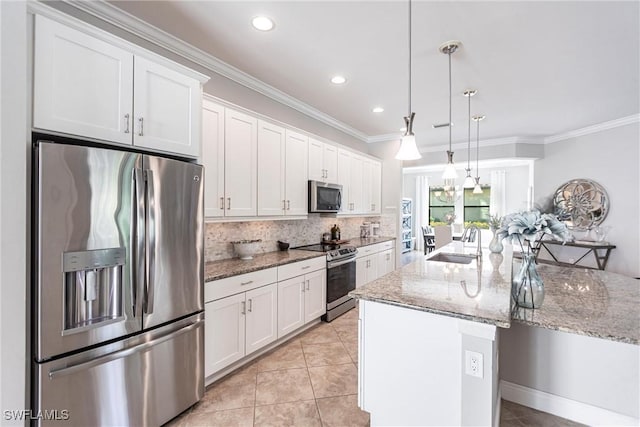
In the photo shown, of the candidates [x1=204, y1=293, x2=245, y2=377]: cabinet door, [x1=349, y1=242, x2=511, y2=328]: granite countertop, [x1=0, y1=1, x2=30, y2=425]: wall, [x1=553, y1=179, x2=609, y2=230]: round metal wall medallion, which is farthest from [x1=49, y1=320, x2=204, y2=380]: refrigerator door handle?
[x1=553, y1=179, x2=609, y2=230]: round metal wall medallion

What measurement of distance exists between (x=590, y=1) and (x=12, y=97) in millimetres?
3412

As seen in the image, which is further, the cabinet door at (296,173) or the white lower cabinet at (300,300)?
the cabinet door at (296,173)

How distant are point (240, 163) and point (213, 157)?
0.31m

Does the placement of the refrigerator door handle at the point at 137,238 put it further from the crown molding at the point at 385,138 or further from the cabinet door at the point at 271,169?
the crown molding at the point at 385,138

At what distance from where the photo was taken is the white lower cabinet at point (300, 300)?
9.68 ft

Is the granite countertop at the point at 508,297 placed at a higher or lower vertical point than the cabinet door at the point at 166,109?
lower

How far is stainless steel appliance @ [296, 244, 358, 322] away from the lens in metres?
3.65

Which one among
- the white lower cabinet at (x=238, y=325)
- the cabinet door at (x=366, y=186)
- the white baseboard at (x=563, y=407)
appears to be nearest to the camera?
the white baseboard at (x=563, y=407)

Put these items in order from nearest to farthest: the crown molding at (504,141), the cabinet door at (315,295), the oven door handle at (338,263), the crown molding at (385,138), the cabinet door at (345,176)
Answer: the cabinet door at (315,295)
the oven door handle at (338,263)
the cabinet door at (345,176)
the crown molding at (385,138)
the crown molding at (504,141)

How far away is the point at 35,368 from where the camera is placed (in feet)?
4.57

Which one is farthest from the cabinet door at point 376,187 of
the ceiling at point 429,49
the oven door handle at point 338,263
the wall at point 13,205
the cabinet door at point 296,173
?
the wall at point 13,205

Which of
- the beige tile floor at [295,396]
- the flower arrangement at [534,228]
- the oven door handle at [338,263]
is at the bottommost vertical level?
the beige tile floor at [295,396]

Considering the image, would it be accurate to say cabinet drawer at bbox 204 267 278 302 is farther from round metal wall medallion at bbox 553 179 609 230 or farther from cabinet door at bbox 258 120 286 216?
round metal wall medallion at bbox 553 179 609 230

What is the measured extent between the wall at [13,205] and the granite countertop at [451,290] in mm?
1660
